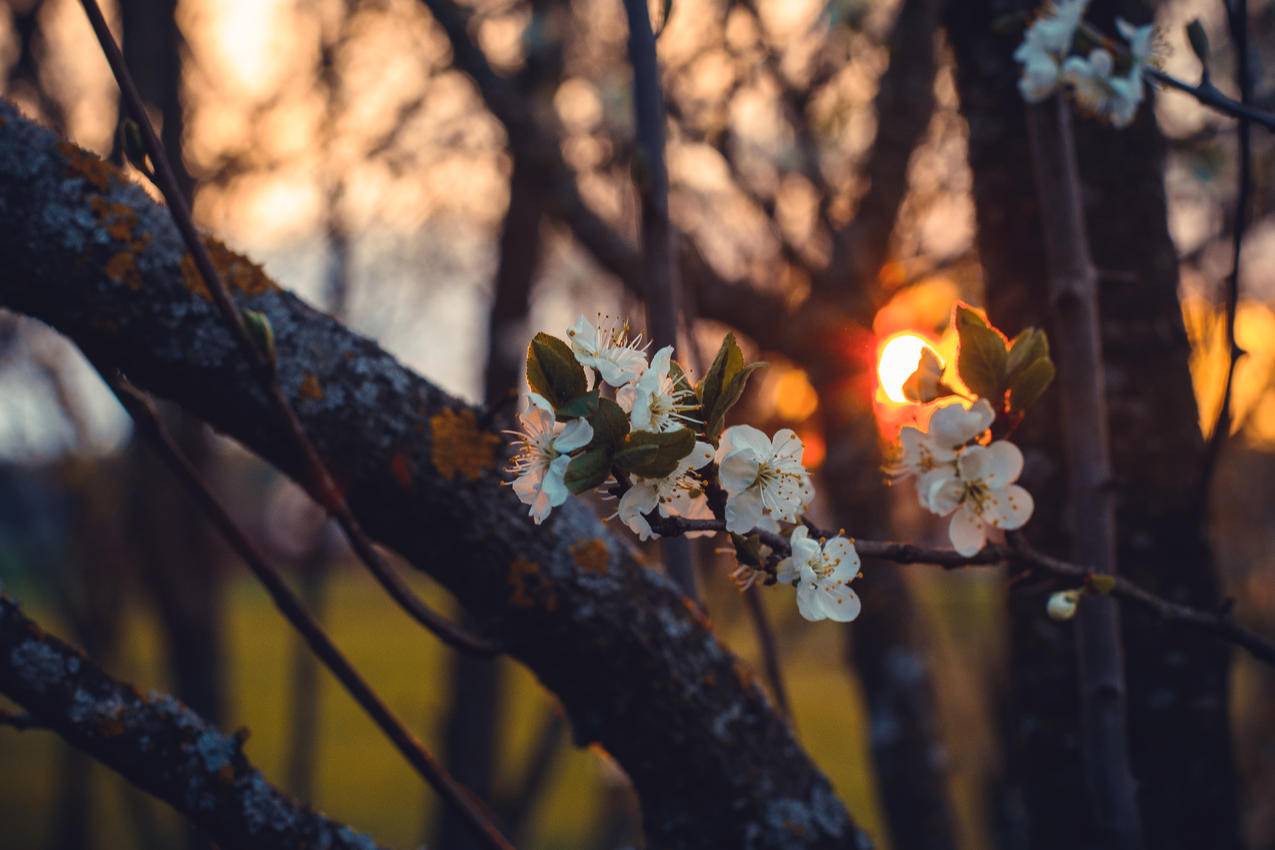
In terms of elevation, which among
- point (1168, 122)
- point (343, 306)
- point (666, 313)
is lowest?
point (666, 313)

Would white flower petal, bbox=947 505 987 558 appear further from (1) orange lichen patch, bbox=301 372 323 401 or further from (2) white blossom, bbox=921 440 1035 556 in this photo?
(1) orange lichen patch, bbox=301 372 323 401

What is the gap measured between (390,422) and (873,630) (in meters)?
2.10

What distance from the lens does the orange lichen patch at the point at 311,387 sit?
1.17 meters

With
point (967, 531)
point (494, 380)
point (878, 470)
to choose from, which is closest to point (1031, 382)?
point (967, 531)

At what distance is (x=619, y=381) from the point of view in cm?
80

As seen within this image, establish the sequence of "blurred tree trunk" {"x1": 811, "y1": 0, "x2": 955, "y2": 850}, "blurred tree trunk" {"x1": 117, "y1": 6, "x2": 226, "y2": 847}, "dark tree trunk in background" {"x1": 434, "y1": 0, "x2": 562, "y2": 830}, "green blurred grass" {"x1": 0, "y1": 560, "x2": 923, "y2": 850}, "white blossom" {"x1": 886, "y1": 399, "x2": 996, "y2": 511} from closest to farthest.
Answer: "white blossom" {"x1": 886, "y1": 399, "x2": 996, "y2": 511}, "blurred tree trunk" {"x1": 811, "y1": 0, "x2": 955, "y2": 850}, "blurred tree trunk" {"x1": 117, "y1": 6, "x2": 226, "y2": 847}, "dark tree trunk in background" {"x1": 434, "y1": 0, "x2": 562, "y2": 830}, "green blurred grass" {"x1": 0, "y1": 560, "x2": 923, "y2": 850}

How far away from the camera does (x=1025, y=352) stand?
0.88 meters

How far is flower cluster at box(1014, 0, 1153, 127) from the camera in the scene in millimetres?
1253

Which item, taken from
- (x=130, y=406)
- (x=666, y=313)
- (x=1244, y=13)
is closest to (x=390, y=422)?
(x=130, y=406)

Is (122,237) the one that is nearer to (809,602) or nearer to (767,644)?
(809,602)

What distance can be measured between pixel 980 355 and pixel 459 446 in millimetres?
637

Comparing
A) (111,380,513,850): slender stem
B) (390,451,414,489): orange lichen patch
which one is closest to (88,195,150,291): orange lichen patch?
(111,380,513,850): slender stem

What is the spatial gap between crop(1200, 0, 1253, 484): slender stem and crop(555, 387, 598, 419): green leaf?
811mm

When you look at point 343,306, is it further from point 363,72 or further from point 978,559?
point 978,559
